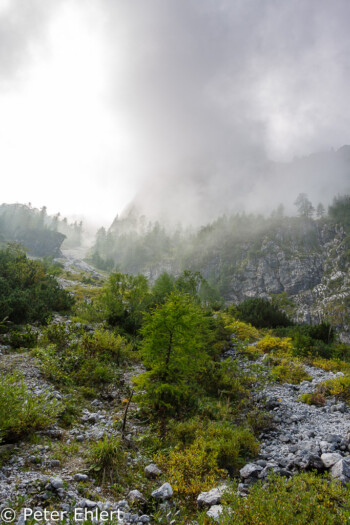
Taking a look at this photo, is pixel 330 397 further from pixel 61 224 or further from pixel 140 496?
pixel 61 224

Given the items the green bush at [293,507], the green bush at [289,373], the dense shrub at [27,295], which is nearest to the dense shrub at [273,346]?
the green bush at [289,373]

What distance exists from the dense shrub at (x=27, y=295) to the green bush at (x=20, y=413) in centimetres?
698

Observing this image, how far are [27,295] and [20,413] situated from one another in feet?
42.1

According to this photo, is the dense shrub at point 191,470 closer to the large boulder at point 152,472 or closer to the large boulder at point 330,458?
the large boulder at point 152,472

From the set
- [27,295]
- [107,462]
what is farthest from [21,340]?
[107,462]

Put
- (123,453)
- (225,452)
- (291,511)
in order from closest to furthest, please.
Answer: (291,511), (123,453), (225,452)

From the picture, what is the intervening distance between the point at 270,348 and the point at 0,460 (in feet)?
54.2

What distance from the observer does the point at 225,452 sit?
6.77 m

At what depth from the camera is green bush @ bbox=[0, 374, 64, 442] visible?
5617 mm

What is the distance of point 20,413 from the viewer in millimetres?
6176

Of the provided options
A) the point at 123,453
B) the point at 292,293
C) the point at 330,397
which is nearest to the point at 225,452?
the point at 123,453

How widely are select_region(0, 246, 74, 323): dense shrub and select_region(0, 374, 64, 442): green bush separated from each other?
6984 millimetres

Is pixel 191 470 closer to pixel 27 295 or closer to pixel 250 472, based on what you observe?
pixel 250 472

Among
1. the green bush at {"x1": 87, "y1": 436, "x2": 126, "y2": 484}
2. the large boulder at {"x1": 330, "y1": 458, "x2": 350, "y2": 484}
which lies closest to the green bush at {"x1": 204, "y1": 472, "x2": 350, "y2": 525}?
the large boulder at {"x1": 330, "y1": 458, "x2": 350, "y2": 484}
